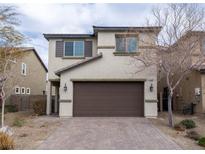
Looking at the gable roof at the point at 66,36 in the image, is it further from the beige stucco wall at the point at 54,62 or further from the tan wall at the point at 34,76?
the tan wall at the point at 34,76

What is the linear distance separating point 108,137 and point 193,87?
11.3 meters

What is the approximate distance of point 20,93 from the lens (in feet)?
92.8

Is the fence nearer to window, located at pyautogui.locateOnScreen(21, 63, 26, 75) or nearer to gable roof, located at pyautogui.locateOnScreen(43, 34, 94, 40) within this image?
window, located at pyautogui.locateOnScreen(21, 63, 26, 75)

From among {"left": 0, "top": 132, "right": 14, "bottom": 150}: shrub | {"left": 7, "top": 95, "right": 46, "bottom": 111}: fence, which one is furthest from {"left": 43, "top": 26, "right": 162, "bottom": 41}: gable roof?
{"left": 0, "top": 132, "right": 14, "bottom": 150}: shrub

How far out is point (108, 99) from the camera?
18047 millimetres

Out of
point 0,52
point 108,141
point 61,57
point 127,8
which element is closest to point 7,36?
point 0,52

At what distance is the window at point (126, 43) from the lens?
1828 cm

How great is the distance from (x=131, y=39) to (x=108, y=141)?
1009 cm

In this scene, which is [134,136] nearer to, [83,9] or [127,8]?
[127,8]

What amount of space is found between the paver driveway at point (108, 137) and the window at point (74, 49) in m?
7.73

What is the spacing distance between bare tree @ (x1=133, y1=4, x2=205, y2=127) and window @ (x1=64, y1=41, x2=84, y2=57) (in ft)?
24.5

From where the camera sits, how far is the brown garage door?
1789cm

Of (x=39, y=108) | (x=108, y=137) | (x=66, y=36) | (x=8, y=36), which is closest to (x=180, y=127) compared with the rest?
(x=108, y=137)

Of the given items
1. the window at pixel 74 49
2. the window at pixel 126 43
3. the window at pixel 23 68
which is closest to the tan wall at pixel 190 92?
the window at pixel 126 43
